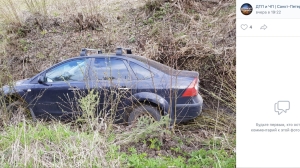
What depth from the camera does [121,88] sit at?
4594mm

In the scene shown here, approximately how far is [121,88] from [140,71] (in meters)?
0.83

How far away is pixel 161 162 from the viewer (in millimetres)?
Answer: 3037

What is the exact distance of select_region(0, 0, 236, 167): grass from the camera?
3.03 m

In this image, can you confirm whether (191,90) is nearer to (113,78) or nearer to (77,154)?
(113,78)

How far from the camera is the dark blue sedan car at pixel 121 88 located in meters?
4.77

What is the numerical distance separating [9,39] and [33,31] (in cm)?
96

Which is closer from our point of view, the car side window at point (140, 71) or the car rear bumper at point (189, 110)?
the car rear bumper at point (189, 110)
